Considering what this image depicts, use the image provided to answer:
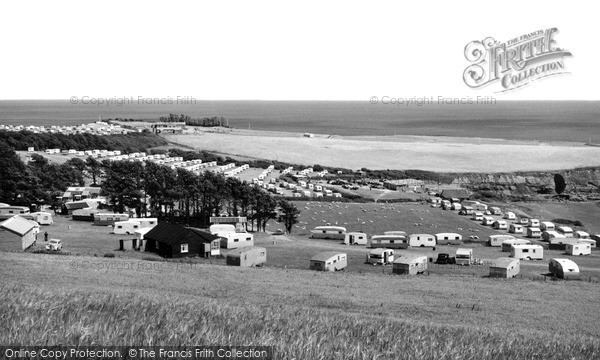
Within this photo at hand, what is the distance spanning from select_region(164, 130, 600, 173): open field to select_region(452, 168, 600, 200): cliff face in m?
4.76

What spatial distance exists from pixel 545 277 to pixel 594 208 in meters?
33.2

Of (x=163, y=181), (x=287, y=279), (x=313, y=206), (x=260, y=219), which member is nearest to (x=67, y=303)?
(x=287, y=279)

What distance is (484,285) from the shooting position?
24.1 m

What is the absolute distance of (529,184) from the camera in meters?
71.2

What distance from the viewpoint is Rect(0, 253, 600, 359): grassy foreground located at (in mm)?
8234

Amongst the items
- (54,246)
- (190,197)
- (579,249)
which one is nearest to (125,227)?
(54,246)

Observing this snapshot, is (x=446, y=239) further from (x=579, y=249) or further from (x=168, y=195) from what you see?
(x=168, y=195)

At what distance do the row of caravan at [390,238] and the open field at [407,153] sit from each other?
4443 cm

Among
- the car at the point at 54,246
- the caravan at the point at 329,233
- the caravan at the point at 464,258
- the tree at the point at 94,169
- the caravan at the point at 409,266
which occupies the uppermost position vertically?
the tree at the point at 94,169

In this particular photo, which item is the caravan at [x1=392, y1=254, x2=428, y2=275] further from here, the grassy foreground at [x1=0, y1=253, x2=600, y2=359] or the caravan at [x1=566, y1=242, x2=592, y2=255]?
the caravan at [x1=566, y1=242, x2=592, y2=255]

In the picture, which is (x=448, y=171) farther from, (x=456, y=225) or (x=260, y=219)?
(x=260, y=219)

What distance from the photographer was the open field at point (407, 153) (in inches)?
3312

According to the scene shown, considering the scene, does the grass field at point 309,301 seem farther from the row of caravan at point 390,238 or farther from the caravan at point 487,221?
the caravan at point 487,221

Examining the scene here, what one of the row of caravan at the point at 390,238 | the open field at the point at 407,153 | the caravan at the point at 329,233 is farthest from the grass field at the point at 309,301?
the open field at the point at 407,153
